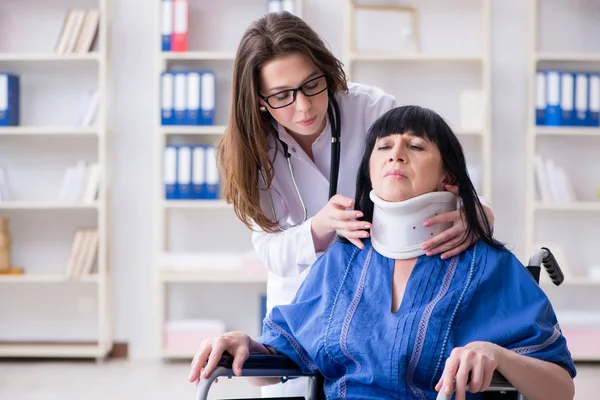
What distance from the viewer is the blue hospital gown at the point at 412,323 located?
1.57m

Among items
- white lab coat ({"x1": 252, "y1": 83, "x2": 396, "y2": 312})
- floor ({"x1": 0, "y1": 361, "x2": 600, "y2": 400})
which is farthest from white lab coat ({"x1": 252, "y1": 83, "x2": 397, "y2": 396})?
floor ({"x1": 0, "y1": 361, "x2": 600, "y2": 400})

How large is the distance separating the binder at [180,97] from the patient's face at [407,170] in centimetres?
284

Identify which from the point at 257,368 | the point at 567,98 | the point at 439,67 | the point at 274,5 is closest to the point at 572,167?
the point at 567,98

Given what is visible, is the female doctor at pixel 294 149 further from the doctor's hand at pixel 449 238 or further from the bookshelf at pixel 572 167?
the bookshelf at pixel 572 167

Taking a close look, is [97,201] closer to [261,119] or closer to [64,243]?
[64,243]

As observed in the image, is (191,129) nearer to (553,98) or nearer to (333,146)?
(553,98)

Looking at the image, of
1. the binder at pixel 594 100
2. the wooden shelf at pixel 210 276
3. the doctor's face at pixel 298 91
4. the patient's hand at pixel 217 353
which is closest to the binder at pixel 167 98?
the wooden shelf at pixel 210 276

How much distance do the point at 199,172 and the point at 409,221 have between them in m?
2.87

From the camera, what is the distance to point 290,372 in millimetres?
1711

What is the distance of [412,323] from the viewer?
1608 millimetres

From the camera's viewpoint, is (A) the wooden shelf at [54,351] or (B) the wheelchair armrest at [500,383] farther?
(A) the wooden shelf at [54,351]

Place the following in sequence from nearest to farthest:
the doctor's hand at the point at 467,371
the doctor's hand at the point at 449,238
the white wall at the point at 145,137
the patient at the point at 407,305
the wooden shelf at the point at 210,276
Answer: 1. the doctor's hand at the point at 467,371
2. the patient at the point at 407,305
3. the doctor's hand at the point at 449,238
4. the wooden shelf at the point at 210,276
5. the white wall at the point at 145,137

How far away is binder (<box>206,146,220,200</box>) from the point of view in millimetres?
4426

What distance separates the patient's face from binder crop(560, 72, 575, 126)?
9.55 ft
